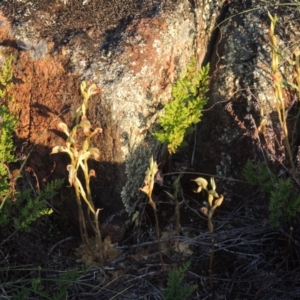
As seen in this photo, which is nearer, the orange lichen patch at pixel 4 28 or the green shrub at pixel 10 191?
the green shrub at pixel 10 191

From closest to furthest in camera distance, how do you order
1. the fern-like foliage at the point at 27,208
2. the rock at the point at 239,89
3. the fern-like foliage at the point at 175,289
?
the fern-like foliage at the point at 175,289
the fern-like foliage at the point at 27,208
the rock at the point at 239,89

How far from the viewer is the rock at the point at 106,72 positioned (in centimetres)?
280

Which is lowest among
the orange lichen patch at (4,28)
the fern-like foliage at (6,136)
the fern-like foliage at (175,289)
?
the fern-like foliage at (175,289)

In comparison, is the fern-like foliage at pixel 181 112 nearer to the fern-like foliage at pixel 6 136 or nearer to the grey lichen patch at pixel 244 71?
the grey lichen patch at pixel 244 71

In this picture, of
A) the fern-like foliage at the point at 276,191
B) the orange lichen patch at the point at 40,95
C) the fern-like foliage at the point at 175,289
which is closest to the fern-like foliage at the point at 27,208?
the orange lichen patch at the point at 40,95

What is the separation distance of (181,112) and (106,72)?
14.5 inches

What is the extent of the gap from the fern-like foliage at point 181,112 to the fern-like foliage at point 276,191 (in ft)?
1.06

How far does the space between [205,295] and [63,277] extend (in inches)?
23.3

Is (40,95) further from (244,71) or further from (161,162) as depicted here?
(244,71)

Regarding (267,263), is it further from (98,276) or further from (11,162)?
(11,162)

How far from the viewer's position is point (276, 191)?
8.45 ft

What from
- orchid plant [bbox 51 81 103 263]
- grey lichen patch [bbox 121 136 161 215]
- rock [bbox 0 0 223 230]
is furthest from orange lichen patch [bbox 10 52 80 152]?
grey lichen patch [bbox 121 136 161 215]

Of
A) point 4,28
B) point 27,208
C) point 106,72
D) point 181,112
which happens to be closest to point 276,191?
point 181,112

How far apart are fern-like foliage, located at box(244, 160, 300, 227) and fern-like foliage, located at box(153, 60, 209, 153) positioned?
32 centimetres
